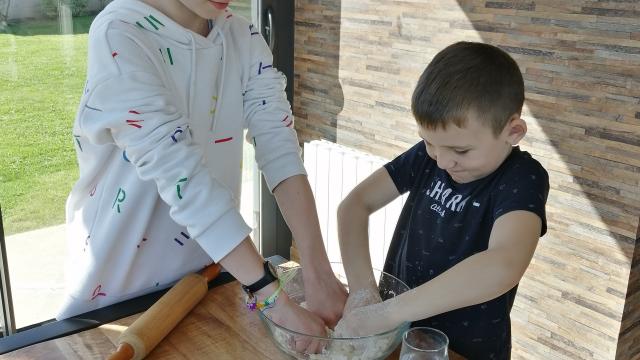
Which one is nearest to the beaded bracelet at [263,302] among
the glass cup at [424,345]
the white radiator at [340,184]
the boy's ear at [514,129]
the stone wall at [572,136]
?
the glass cup at [424,345]

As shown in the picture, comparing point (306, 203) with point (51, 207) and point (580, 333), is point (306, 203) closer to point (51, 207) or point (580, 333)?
point (580, 333)

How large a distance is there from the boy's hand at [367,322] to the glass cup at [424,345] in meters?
0.07

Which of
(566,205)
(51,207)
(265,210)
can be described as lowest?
(265,210)

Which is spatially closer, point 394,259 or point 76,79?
point 394,259

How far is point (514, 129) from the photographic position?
1.17 metres

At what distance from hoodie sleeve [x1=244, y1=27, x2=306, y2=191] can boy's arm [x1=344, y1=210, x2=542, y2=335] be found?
359mm

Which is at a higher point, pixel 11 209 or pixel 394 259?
pixel 394 259

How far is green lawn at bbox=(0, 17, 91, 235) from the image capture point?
7.11 ft

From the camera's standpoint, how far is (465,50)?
3.84 ft

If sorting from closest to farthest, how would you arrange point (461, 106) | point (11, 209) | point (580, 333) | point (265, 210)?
point (461, 106)
point (580, 333)
point (11, 209)
point (265, 210)

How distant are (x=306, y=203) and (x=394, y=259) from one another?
273 millimetres

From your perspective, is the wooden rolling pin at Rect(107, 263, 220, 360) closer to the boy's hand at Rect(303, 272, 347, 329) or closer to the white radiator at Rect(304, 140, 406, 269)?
the boy's hand at Rect(303, 272, 347, 329)

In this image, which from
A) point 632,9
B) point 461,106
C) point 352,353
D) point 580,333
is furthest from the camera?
point 580,333

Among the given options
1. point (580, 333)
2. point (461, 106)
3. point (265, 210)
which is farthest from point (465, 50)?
point (265, 210)
